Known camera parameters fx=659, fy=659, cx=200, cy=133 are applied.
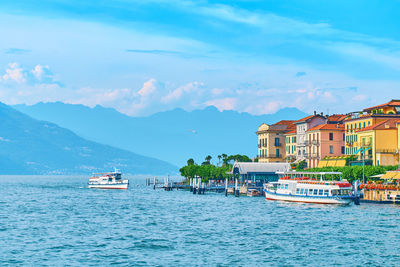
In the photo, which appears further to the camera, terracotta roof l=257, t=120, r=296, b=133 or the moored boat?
terracotta roof l=257, t=120, r=296, b=133

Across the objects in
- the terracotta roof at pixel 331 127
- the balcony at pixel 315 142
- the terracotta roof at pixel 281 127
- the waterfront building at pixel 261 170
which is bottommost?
the waterfront building at pixel 261 170

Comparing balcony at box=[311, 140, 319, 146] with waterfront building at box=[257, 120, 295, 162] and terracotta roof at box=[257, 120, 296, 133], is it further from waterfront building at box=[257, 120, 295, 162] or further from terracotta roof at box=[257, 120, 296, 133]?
terracotta roof at box=[257, 120, 296, 133]

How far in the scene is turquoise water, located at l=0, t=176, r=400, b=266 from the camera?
50625 millimetres

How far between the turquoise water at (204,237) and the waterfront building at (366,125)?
3652cm

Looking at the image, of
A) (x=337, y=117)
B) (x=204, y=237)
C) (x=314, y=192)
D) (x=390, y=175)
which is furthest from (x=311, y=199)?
(x=337, y=117)

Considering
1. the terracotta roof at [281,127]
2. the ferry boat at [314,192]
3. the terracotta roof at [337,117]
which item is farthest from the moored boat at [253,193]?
the terracotta roof at [281,127]

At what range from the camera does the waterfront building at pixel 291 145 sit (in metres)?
174

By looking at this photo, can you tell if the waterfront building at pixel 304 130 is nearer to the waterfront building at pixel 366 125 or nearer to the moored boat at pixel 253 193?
the waterfront building at pixel 366 125

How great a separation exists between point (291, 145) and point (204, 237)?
384 ft

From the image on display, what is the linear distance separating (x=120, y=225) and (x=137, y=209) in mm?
27792

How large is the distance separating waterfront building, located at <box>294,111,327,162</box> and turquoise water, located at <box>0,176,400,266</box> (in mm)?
70339

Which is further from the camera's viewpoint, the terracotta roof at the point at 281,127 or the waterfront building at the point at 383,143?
the terracotta roof at the point at 281,127

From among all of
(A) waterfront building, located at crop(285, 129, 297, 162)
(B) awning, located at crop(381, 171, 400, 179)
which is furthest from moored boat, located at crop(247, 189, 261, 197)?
(B) awning, located at crop(381, 171, 400, 179)

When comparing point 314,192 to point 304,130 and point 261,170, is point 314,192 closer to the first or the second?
point 261,170
